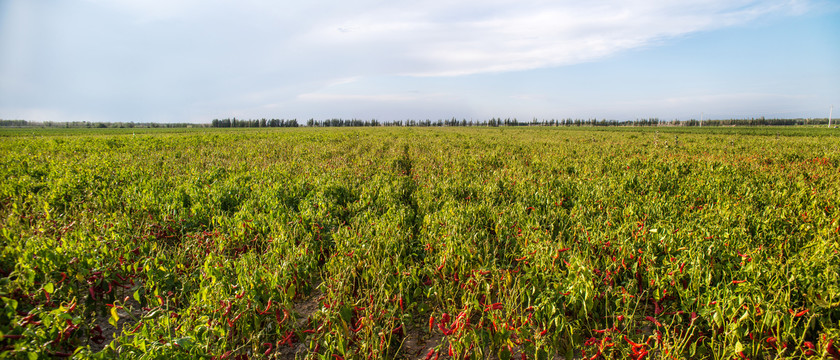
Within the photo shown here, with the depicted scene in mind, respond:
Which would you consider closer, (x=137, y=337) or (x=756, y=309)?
(x=137, y=337)

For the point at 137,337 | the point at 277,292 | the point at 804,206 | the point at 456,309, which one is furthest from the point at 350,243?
the point at 804,206

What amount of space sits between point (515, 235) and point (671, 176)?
676 cm

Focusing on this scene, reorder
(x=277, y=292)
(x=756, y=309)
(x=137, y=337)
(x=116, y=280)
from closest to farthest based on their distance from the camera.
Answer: (x=137, y=337), (x=756, y=309), (x=277, y=292), (x=116, y=280)

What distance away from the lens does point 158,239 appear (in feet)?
15.5

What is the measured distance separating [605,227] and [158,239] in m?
6.32

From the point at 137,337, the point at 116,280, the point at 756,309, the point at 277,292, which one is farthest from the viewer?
the point at 116,280

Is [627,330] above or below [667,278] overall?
below

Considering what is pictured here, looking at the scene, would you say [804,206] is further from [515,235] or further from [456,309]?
[456,309]

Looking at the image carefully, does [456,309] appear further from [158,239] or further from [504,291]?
[158,239]

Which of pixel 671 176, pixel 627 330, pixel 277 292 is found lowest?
pixel 627 330

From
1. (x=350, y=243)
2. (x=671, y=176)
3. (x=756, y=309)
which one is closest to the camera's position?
(x=756, y=309)

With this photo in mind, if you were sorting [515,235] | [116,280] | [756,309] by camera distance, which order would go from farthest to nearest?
[515,235], [116,280], [756,309]

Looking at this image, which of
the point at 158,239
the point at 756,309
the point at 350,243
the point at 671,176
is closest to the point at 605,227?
the point at 756,309

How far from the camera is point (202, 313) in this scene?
2.80 m
